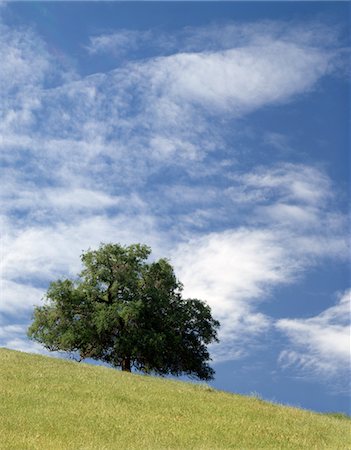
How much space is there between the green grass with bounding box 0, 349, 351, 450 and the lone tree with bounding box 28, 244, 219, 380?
18514 millimetres

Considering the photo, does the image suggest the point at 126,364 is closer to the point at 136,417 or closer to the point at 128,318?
the point at 128,318

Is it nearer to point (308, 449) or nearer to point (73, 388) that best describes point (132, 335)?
point (73, 388)

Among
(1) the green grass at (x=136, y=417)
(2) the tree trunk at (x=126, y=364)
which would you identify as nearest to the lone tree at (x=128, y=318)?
(2) the tree trunk at (x=126, y=364)

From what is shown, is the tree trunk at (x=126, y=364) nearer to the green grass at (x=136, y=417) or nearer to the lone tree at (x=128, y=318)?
the lone tree at (x=128, y=318)

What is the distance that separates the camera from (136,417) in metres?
24.7

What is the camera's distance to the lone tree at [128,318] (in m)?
53.6

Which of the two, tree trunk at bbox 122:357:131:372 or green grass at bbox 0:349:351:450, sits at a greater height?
tree trunk at bbox 122:357:131:372

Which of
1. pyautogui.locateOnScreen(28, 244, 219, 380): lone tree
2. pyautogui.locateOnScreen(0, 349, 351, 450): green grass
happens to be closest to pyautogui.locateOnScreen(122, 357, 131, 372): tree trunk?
pyautogui.locateOnScreen(28, 244, 219, 380): lone tree

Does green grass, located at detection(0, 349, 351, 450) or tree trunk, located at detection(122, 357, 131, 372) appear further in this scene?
tree trunk, located at detection(122, 357, 131, 372)

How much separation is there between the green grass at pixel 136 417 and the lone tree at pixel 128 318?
18514 millimetres

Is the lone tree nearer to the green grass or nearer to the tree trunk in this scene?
the tree trunk

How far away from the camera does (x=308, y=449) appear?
883 inches

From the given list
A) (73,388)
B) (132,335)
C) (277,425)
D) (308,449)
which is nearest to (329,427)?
(277,425)

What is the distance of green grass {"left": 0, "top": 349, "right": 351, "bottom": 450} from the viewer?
2122 centimetres
